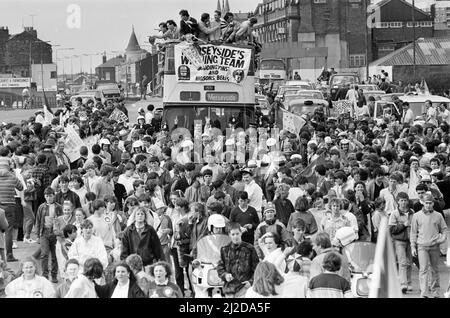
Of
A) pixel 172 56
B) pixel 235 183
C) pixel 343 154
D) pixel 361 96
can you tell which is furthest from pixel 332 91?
pixel 235 183

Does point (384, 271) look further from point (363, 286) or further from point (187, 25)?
point (187, 25)

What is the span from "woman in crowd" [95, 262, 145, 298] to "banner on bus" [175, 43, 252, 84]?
53.3ft

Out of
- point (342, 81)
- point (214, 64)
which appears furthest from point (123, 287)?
point (342, 81)

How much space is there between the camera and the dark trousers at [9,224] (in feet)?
62.7

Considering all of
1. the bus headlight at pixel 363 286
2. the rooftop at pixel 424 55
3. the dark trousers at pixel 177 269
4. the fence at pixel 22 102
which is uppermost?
the rooftop at pixel 424 55

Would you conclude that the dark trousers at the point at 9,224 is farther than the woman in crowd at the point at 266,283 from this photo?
Yes

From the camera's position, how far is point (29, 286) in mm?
11406

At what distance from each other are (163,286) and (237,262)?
1679mm

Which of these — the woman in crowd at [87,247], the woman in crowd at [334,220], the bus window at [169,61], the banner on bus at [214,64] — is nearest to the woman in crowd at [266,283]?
the woman in crowd at [87,247]

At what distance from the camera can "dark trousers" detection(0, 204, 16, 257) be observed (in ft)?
62.7

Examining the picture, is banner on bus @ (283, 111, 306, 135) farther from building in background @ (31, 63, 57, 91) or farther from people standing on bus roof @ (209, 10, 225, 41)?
building in background @ (31, 63, 57, 91)

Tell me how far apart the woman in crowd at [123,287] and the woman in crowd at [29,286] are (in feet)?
2.01

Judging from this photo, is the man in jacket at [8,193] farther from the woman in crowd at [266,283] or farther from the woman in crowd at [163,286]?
the woman in crowd at [266,283]

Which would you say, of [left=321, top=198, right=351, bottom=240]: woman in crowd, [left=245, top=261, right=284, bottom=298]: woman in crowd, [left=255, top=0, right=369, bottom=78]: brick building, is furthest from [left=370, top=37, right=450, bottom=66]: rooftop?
[left=245, top=261, right=284, bottom=298]: woman in crowd
